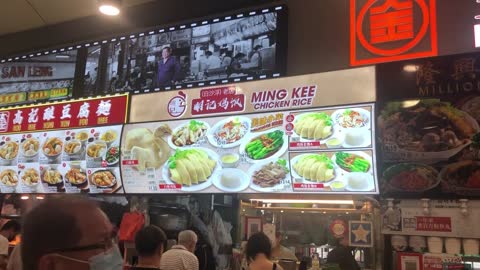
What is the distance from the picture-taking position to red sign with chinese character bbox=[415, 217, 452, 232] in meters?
3.73

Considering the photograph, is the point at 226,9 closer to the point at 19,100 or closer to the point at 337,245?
the point at 337,245

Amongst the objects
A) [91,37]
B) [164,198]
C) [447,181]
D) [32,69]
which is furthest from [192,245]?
[32,69]

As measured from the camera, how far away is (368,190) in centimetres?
374

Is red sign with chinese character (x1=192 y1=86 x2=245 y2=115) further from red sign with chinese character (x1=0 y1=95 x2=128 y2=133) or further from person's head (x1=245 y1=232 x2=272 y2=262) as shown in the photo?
person's head (x1=245 y1=232 x2=272 y2=262)

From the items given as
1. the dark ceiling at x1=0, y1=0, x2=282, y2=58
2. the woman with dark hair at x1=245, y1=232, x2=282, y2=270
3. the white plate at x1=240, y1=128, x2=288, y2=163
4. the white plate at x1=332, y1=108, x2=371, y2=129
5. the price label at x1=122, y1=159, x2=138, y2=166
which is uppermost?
the dark ceiling at x1=0, y1=0, x2=282, y2=58

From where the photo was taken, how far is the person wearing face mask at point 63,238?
1.43 metres

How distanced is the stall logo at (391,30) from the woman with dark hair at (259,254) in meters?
1.94

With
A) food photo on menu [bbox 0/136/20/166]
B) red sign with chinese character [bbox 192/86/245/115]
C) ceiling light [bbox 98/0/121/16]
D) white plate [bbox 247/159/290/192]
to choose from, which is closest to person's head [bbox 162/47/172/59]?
red sign with chinese character [bbox 192/86/245/115]

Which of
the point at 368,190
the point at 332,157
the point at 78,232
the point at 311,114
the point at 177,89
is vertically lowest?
the point at 78,232

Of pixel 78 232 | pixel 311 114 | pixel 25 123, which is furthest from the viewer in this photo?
pixel 25 123

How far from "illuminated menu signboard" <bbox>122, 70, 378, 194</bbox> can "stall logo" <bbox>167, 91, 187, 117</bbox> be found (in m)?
0.01

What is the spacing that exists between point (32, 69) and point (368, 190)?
508cm

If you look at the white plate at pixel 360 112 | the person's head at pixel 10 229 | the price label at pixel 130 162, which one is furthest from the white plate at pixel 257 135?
the person's head at pixel 10 229

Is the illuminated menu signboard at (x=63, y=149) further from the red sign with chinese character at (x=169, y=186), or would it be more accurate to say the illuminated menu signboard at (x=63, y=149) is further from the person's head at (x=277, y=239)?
the person's head at (x=277, y=239)
